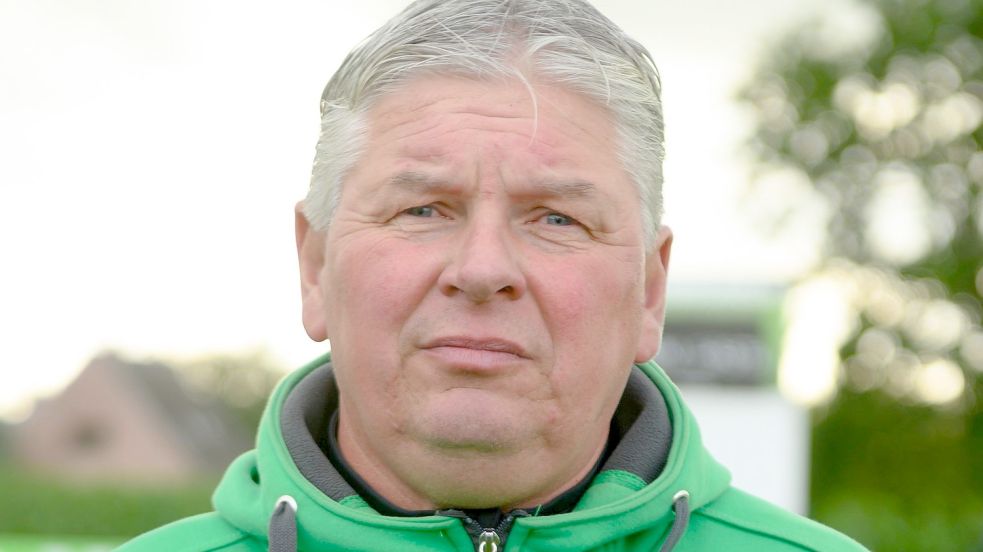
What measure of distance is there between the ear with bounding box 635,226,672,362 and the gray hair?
7 cm

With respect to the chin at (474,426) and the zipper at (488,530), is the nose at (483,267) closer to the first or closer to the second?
the chin at (474,426)

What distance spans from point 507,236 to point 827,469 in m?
34.0

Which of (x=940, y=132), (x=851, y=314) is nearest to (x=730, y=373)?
(x=851, y=314)

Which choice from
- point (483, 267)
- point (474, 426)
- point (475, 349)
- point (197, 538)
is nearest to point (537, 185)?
point (483, 267)

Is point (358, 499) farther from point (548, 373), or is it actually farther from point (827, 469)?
point (827, 469)

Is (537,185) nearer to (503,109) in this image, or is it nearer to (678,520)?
(503,109)

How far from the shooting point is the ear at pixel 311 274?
253 cm

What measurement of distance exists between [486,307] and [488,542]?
1.32ft

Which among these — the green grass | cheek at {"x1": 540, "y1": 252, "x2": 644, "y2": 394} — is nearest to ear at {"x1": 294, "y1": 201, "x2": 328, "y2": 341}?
cheek at {"x1": 540, "y1": 252, "x2": 644, "y2": 394}

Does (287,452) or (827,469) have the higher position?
(287,452)

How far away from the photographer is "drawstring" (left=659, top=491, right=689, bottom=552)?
2.41 m

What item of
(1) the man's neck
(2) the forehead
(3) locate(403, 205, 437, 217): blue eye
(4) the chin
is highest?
(2) the forehead

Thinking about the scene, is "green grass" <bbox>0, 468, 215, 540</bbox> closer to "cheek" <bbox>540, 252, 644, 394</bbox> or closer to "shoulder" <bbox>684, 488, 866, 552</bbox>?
"shoulder" <bbox>684, 488, 866, 552</bbox>

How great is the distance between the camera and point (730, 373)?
718cm
